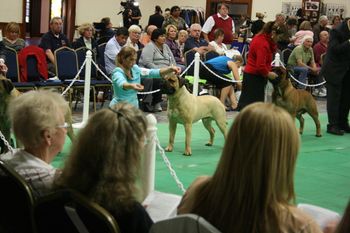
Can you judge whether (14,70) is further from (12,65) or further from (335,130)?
(335,130)

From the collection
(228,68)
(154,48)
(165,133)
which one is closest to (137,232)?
(165,133)

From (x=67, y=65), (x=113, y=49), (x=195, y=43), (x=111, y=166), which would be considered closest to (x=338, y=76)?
(x=113, y=49)

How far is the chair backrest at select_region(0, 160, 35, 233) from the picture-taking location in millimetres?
2604

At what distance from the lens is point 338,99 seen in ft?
29.9

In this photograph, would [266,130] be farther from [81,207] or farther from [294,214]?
[81,207]

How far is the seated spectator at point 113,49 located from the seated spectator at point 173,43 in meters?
1.19

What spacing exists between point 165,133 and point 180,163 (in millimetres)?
1703

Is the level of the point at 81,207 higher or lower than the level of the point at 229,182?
lower

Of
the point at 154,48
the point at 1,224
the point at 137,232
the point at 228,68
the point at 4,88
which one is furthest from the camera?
the point at 228,68

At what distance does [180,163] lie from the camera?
6.78 m

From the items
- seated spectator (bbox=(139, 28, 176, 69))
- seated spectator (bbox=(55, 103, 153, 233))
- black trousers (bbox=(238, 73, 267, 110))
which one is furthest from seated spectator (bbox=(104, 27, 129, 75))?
seated spectator (bbox=(55, 103, 153, 233))

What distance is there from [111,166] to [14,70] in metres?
7.00

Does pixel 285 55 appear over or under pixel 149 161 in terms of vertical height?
over

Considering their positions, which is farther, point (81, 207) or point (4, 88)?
point (4, 88)
